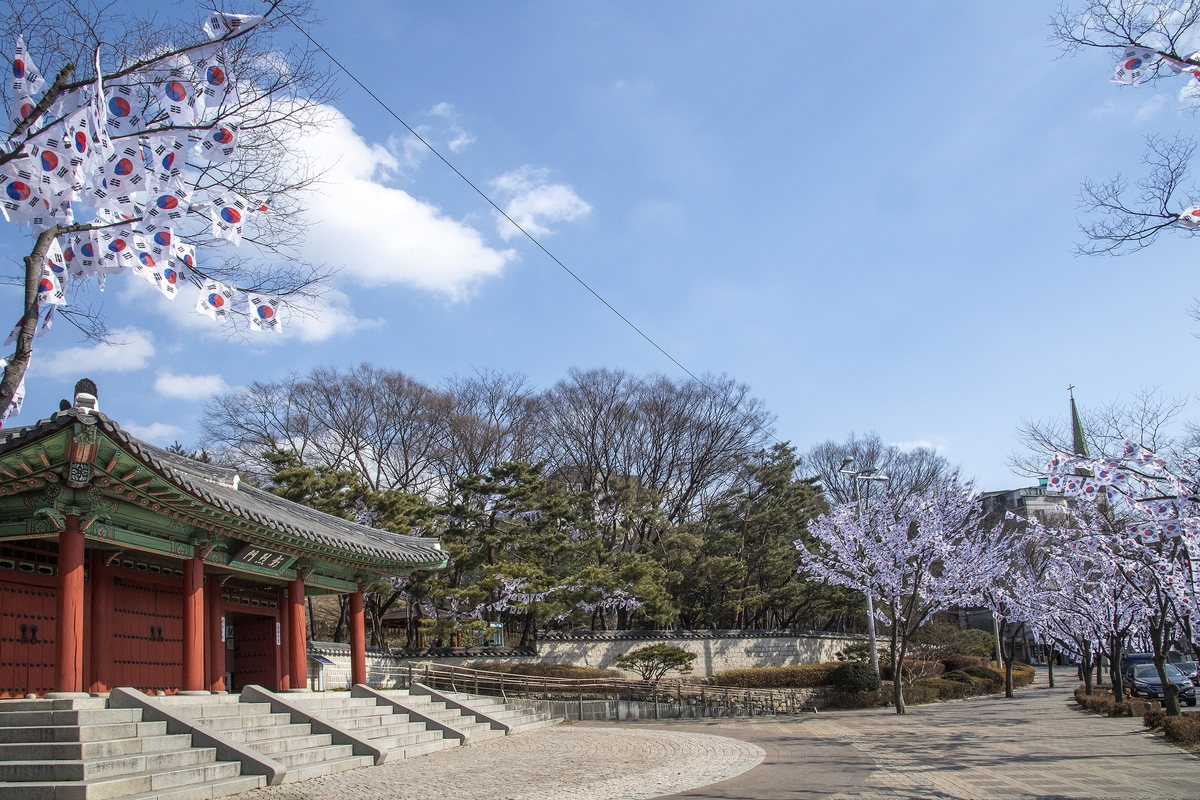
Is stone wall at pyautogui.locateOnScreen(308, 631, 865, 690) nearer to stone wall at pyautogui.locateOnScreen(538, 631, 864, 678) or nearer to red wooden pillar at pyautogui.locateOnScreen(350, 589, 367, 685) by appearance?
stone wall at pyautogui.locateOnScreen(538, 631, 864, 678)

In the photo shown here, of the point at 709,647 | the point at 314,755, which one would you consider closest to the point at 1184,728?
the point at 314,755

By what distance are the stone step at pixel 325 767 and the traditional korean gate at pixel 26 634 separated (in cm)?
370

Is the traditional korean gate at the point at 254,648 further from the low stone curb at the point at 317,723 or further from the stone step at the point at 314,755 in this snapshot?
the stone step at the point at 314,755

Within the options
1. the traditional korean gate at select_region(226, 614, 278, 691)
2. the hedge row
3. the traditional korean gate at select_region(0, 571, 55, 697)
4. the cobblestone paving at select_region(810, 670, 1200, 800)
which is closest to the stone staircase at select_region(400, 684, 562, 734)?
the traditional korean gate at select_region(226, 614, 278, 691)

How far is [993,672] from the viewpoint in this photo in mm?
31266

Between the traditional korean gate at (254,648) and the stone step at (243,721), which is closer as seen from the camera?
the stone step at (243,721)

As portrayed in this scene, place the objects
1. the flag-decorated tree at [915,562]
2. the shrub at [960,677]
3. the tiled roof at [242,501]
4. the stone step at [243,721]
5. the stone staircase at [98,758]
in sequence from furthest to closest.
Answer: the shrub at [960,677]
the flag-decorated tree at [915,562]
the stone step at [243,721]
the tiled roof at [242,501]
the stone staircase at [98,758]

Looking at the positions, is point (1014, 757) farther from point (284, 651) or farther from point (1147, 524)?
point (284, 651)

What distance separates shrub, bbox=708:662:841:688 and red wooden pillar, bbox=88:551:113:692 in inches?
760

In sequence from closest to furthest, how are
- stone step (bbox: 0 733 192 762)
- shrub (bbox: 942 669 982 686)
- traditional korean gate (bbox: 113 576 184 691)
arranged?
stone step (bbox: 0 733 192 762) < traditional korean gate (bbox: 113 576 184 691) < shrub (bbox: 942 669 982 686)

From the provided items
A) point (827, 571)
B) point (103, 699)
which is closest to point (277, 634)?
point (103, 699)

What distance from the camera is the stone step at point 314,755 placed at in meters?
10.4

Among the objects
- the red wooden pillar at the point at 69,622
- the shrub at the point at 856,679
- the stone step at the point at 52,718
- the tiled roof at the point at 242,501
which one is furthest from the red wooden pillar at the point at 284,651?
the shrub at the point at 856,679

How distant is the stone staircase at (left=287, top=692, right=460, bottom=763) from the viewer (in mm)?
12734
